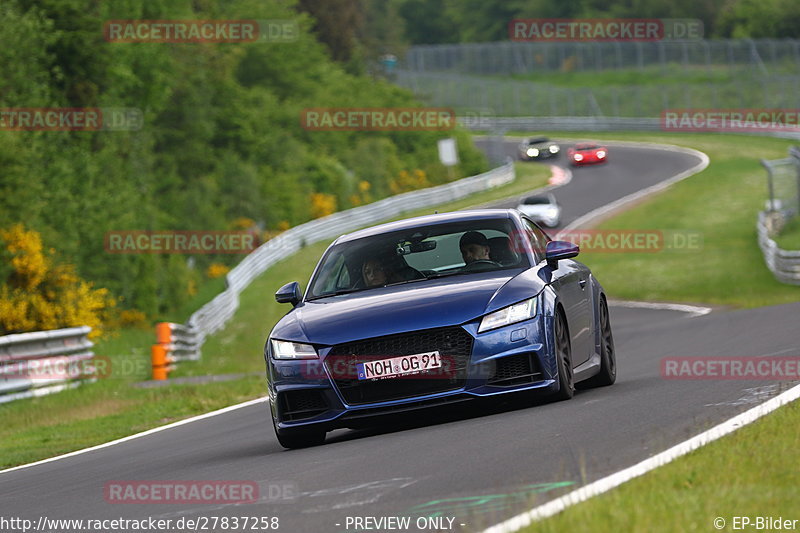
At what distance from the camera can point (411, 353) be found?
30.8 ft

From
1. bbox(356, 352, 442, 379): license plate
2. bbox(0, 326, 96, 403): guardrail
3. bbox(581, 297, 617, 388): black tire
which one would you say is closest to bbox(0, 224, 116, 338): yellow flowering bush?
bbox(0, 326, 96, 403): guardrail

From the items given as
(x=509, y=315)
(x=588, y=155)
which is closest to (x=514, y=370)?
(x=509, y=315)

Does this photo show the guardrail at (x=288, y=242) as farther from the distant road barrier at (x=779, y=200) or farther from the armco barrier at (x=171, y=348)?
the distant road barrier at (x=779, y=200)

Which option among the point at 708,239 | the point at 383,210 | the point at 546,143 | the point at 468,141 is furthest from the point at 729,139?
the point at 708,239

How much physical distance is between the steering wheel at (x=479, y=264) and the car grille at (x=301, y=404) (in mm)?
1558

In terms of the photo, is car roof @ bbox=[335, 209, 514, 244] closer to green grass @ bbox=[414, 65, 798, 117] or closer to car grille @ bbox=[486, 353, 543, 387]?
car grille @ bbox=[486, 353, 543, 387]

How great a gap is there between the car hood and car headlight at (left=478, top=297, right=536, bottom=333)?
0.13 feet

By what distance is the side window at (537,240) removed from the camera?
10931 mm

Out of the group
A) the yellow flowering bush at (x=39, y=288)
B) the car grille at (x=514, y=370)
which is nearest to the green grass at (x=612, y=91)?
the yellow flowering bush at (x=39, y=288)

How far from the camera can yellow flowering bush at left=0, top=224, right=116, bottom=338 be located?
28469 millimetres

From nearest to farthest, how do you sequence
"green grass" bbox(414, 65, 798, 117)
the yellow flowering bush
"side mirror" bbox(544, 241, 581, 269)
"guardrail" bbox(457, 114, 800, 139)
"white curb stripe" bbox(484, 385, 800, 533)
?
"white curb stripe" bbox(484, 385, 800, 533) → "side mirror" bbox(544, 241, 581, 269) → the yellow flowering bush → "green grass" bbox(414, 65, 798, 117) → "guardrail" bbox(457, 114, 800, 139)

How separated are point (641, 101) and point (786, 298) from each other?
6665 centimetres

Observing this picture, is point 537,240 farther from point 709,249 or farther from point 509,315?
point 709,249

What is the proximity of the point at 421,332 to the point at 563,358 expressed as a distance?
4.05 ft
